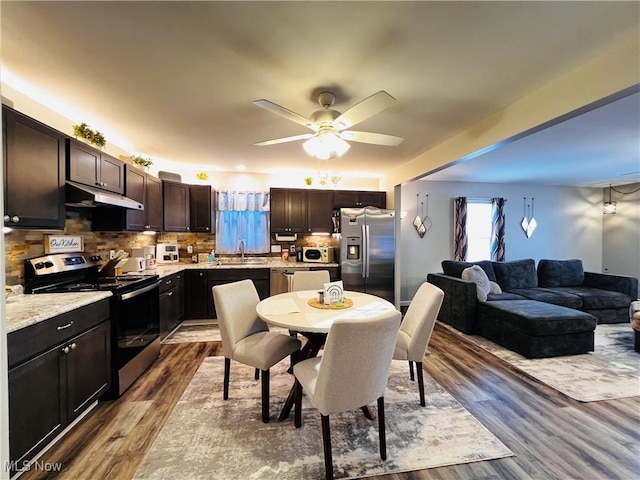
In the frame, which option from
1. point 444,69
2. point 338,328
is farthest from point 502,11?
point 338,328

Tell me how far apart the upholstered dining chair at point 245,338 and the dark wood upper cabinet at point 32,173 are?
1.31 metres

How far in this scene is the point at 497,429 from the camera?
6.89 ft

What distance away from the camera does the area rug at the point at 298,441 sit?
173cm

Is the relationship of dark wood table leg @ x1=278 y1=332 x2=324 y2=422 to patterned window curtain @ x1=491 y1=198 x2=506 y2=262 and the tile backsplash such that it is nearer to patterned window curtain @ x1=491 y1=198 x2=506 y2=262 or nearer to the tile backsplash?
the tile backsplash

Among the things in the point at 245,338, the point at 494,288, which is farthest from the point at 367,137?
the point at 494,288

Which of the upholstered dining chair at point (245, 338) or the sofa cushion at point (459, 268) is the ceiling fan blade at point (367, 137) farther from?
the sofa cushion at point (459, 268)

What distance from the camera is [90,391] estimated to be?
216 cm

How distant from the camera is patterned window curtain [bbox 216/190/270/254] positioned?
4.99 m

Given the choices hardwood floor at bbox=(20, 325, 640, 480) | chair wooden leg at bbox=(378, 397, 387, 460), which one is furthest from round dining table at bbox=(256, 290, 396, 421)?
hardwood floor at bbox=(20, 325, 640, 480)

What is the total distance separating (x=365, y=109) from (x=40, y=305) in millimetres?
2501

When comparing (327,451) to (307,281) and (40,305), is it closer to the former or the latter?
(307,281)

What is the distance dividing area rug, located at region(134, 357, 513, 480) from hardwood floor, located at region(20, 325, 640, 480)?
0.09m

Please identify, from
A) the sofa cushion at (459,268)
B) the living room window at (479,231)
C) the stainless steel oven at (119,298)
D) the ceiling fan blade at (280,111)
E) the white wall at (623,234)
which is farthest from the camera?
the living room window at (479,231)

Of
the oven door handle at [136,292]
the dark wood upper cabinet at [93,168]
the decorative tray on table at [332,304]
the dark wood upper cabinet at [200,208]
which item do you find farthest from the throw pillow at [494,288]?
the dark wood upper cabinet at [93,168]
